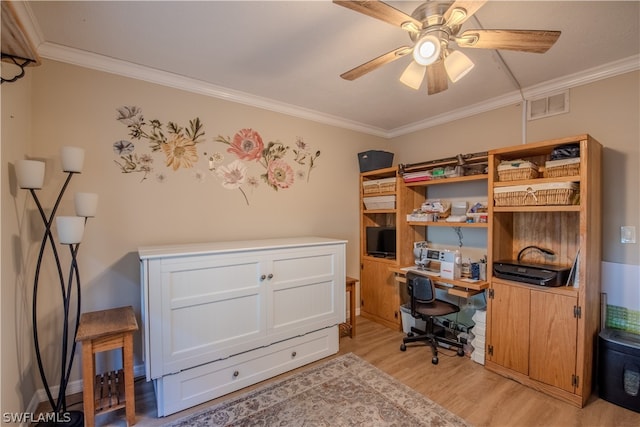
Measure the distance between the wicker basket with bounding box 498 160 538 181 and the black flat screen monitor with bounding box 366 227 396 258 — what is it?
52.6 inches

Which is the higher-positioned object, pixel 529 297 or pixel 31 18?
pixel 31 18

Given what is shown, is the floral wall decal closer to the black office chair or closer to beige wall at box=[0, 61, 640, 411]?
beige wall at box=[0, 61, 640, 411]

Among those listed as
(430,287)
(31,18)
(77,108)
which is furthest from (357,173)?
(31,18)

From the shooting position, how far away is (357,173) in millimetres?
3791

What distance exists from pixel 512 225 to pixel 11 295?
3.79m

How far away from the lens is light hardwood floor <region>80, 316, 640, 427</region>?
6.14ft

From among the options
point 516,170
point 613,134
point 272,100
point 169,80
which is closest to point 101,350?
point 169,80

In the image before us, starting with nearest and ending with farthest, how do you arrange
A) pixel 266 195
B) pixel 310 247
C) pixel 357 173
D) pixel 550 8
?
pixel 550 8 < pixel 310 247 < pixel 266 195 < pixel 357 173

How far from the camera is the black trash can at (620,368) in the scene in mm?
1931

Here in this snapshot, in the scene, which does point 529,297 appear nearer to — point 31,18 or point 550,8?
point 550,8

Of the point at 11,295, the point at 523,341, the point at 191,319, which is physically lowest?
the point at 523,341

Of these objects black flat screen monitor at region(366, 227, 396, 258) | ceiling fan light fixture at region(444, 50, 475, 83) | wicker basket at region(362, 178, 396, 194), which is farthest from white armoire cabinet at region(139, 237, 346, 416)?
ceiling fan light fixture at region(444, 50, 475, 83)

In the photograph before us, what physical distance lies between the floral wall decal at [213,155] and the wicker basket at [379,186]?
Result: 79 centimetres

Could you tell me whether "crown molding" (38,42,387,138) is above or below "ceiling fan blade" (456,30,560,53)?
above
